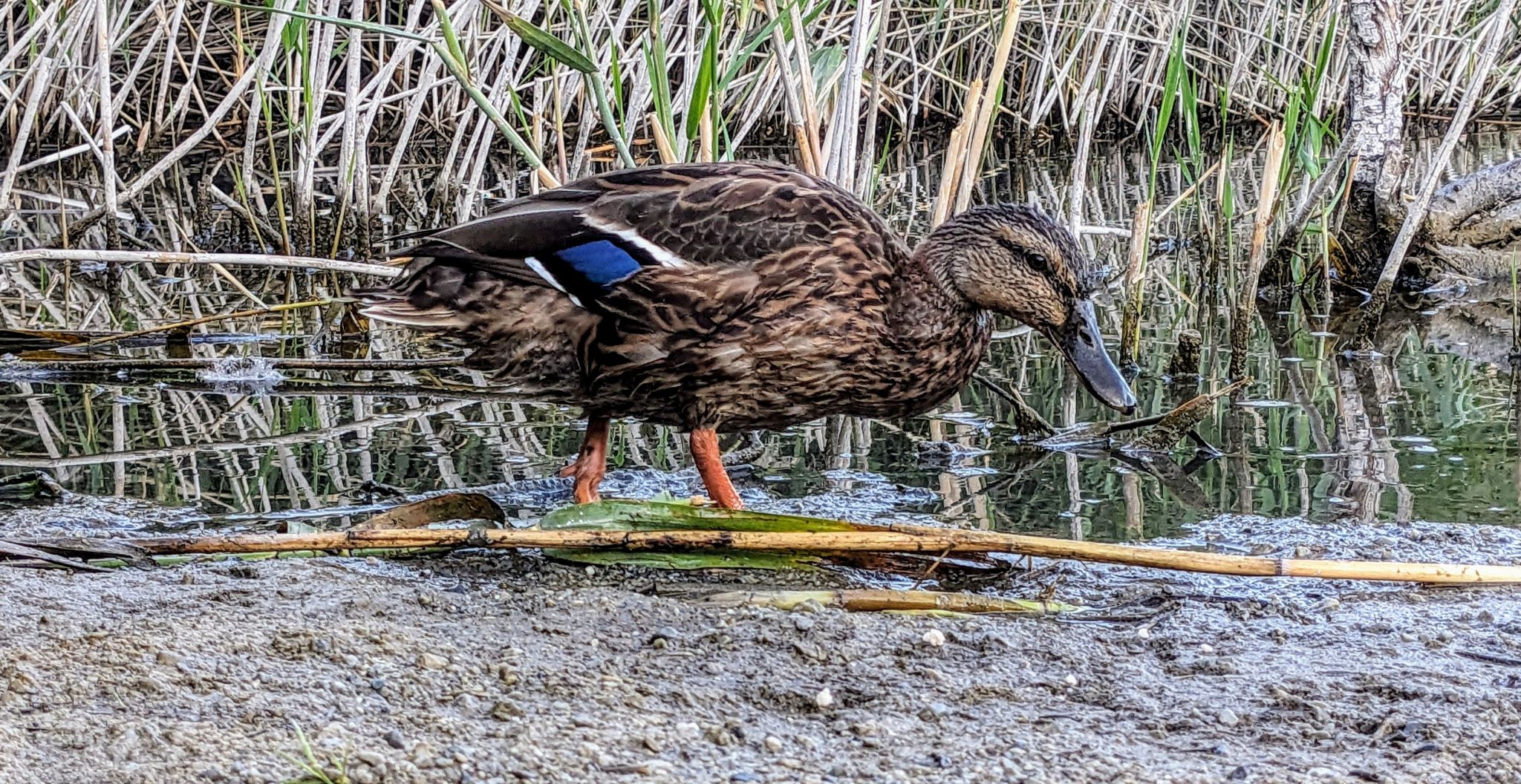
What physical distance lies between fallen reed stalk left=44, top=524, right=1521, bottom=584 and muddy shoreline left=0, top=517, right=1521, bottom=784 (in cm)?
5

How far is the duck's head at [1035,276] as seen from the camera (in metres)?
4.01

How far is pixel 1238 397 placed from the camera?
219 inches

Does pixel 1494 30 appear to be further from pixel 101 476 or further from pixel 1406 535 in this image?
pixel 101 476

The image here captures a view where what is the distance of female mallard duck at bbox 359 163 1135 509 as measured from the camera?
380cm

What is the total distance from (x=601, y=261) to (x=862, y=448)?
141cm

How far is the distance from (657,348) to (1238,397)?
101 inches

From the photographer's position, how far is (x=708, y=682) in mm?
2664

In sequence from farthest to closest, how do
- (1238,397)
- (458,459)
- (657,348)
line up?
(1238,397)
(458,459)
(657,348)

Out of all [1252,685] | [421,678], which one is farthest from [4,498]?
[1252,685]

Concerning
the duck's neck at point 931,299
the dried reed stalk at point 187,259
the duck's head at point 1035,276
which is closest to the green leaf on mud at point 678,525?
the duck's neck at point 931,299

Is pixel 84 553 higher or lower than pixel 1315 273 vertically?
lower

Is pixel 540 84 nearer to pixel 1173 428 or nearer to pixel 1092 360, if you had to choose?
pixel 1173 428

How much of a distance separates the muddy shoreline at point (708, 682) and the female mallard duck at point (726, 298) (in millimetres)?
587

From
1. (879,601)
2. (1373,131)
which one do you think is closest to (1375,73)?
(1373,131)
